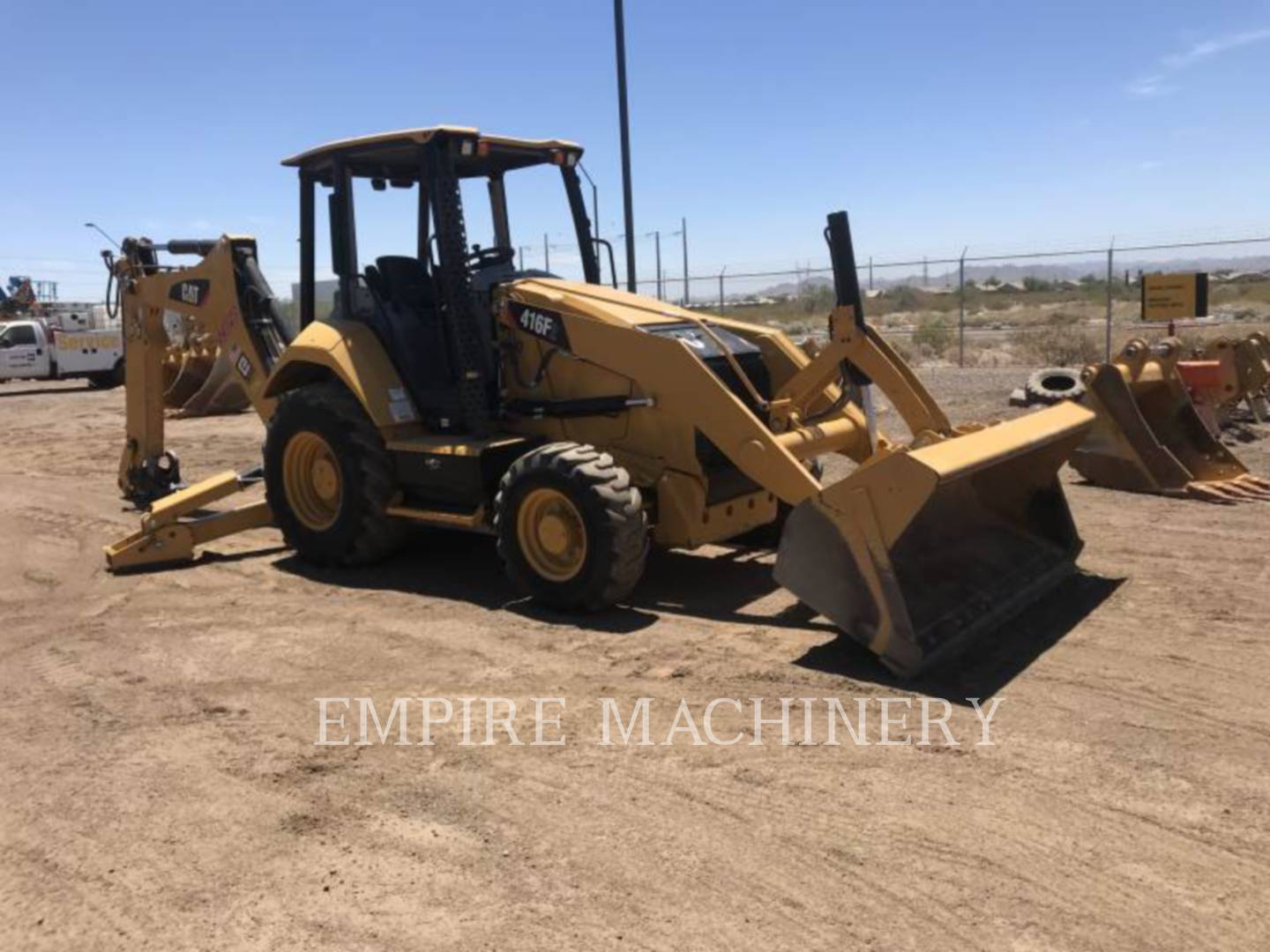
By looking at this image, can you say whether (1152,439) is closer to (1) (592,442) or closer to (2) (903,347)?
(1) (592,442)

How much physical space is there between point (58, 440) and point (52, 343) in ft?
38.9

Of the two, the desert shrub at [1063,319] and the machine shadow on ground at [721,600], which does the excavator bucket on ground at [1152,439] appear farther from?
the desert shrub at [1063,319]

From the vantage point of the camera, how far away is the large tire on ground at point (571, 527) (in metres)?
5.93

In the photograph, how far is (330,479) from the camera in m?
7.68

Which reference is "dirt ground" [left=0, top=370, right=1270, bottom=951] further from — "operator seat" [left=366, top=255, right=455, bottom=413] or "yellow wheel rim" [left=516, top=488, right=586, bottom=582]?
"operator seat" [left=366, top=255, right=455, bottom=413]

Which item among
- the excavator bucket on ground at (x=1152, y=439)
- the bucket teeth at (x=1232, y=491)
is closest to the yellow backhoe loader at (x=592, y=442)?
the excavator bucket on ground at (x=1152, y=439)

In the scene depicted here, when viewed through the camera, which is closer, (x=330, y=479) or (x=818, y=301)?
(x=330, y=479)

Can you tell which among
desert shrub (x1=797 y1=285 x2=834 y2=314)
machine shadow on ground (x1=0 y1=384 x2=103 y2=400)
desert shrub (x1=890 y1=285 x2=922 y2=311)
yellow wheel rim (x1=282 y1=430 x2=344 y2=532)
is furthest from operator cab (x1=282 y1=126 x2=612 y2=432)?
desert shrub (x1=890 y1=285 x2=922 y2=311)

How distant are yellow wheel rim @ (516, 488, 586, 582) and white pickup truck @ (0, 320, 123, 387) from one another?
23.5 meters

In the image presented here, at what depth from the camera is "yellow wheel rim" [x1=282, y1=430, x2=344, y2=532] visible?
7648 mm

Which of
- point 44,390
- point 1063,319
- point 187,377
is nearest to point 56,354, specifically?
point 44,390

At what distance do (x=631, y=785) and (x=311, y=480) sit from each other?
4507 mm

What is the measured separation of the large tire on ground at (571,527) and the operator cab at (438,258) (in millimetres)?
1004
